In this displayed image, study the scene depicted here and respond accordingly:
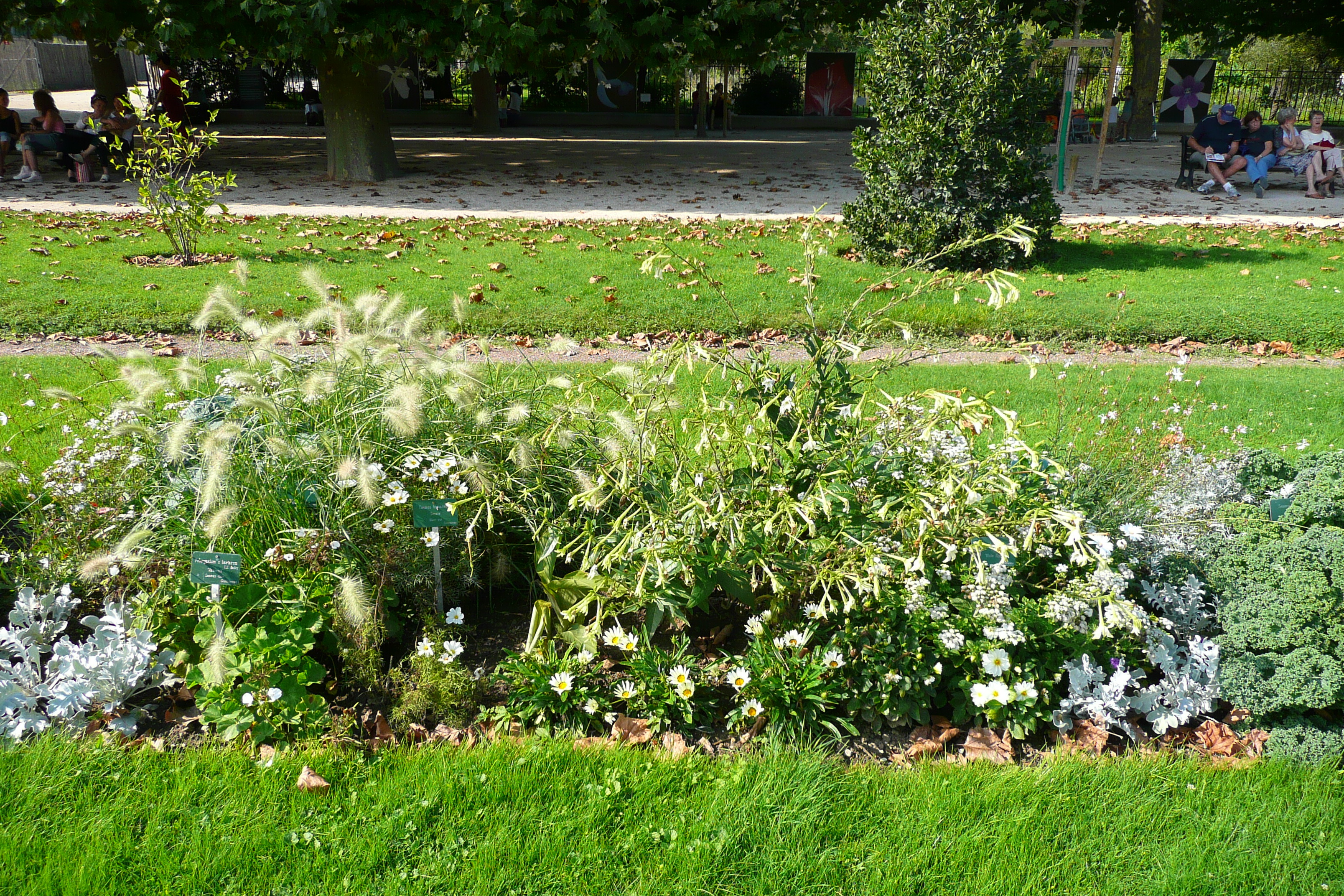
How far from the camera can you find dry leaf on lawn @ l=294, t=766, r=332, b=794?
2.60m

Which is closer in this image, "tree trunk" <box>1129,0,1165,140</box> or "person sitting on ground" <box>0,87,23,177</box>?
"person sitting on ground" <box>0,87,23,177</box>

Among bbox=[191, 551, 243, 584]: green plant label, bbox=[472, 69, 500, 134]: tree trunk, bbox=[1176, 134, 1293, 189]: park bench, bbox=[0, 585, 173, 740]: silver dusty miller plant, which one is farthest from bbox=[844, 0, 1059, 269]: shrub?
bbox=[472, 69, 500, 134]: tree trunk

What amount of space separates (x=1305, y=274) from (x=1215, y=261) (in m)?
0.83

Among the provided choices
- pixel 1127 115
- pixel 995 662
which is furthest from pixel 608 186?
pixel 1127 115

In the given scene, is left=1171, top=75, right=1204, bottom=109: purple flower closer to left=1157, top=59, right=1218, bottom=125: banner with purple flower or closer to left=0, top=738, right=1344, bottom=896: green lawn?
left=1157, top=59, right=1218, bottom=125: banner with purple flower

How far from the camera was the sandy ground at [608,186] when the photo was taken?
13312 millimetres

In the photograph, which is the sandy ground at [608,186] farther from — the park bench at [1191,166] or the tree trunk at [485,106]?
the tree trunk at [485,106]

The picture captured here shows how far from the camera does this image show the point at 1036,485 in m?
3.31

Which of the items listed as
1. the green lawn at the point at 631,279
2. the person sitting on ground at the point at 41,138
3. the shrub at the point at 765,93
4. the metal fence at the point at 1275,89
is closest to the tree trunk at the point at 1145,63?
the metal fence at the point at 1275,89

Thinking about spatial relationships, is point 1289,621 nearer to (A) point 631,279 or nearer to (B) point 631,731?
(B) point 631,731

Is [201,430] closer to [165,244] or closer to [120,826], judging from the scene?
[120,826]

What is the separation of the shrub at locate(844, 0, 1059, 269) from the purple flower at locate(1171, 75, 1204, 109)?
1045 inches

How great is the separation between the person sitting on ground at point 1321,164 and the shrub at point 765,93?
18.5m

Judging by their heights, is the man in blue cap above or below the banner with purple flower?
below
